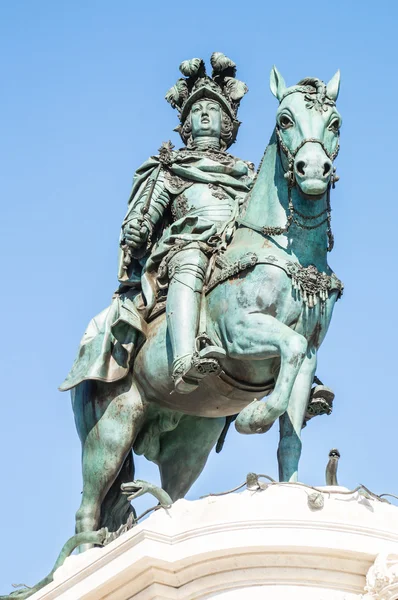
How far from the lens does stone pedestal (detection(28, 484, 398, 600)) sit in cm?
1307

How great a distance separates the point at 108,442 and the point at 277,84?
3.22 meters

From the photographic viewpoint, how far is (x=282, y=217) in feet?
51.1

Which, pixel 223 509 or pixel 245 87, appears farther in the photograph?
pixel 245 87

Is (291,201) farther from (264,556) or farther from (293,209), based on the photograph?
(264,556)

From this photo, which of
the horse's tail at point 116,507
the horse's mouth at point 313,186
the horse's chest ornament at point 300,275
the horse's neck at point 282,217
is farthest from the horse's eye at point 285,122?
the horse's tail at point 116,507

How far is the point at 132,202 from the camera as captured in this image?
17078 mm

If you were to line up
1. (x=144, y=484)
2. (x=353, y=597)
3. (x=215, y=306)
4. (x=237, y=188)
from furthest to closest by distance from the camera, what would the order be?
(x=237, y=188)
(x=215, y=306)
(x=144, y=484)
(x=353, y=597)

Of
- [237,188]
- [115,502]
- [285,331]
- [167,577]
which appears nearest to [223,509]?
[167,577]

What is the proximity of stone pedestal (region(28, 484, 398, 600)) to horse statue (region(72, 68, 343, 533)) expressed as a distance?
1.42m

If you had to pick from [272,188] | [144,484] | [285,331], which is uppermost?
[272,188]

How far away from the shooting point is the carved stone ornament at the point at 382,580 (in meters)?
12.9

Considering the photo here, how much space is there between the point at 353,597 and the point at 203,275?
3632 mm

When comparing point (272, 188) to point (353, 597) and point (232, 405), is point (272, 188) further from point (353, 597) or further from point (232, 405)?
point (353, 597)

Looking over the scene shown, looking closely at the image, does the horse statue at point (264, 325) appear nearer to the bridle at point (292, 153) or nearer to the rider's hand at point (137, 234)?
the bridle at point (292, 153)
